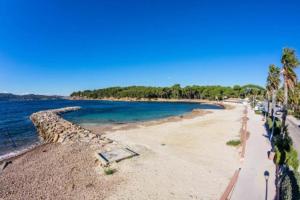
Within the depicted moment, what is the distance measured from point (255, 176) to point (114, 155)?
9.10 meters

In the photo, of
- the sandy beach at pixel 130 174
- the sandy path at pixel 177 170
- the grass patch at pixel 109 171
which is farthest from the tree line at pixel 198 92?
the grass patch at pixel 109 171

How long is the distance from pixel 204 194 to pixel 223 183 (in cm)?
155

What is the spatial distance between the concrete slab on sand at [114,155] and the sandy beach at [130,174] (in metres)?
0.47

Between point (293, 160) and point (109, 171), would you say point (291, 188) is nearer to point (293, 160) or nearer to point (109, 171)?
point (293, 160)

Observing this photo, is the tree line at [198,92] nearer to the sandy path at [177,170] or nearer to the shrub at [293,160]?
the sandy path at [177,170]

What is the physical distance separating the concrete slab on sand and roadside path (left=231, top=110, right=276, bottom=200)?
7.48 m

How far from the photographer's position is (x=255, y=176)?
34.2 feet

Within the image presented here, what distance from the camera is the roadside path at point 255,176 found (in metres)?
8.61

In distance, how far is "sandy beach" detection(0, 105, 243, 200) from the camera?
31.6ft

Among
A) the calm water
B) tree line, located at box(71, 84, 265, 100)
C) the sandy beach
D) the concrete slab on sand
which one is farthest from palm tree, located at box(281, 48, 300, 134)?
tree line, located at box(71, 84, 265, 100)

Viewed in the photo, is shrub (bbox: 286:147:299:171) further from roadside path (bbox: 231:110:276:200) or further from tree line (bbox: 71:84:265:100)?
tree line (bbox: 71:84:265:100)

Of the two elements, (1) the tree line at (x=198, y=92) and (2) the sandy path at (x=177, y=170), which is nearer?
(2) the sandy path at (x=177, y=170)

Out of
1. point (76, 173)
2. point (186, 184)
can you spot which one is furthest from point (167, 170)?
point (76, 173)

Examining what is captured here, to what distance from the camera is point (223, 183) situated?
10.0 m
